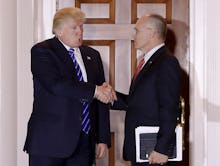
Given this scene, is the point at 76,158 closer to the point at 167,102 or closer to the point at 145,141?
the point at 145,141

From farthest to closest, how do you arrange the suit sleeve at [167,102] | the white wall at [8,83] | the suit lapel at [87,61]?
the white wall at [8,83] → the suit lapel at [87,61] → the suit sleeve at [167,102]

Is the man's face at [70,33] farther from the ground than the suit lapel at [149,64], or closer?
farther from the ground

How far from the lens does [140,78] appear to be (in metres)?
2.76

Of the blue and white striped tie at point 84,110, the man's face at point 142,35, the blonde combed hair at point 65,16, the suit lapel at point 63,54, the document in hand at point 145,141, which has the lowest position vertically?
the document in hand at point 145,141

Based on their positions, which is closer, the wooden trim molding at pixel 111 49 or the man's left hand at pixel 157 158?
the man's left hand at pixel 157 158

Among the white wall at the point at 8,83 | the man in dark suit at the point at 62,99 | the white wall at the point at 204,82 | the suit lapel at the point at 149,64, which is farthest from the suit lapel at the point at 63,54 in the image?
the white wall at the point at 204,82

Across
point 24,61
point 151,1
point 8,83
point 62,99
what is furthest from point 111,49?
point 62,99

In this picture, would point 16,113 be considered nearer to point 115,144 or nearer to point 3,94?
point 3,94

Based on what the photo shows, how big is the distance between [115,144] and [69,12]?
1096 millimetres

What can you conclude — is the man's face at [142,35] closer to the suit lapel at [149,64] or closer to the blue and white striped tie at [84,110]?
the suit lapel at [149,64]

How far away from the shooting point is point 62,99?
272 centimetres

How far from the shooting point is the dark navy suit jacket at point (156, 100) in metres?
2.62

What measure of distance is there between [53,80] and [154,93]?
53 cm

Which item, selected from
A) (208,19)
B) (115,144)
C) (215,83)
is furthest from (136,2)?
(115,144)
